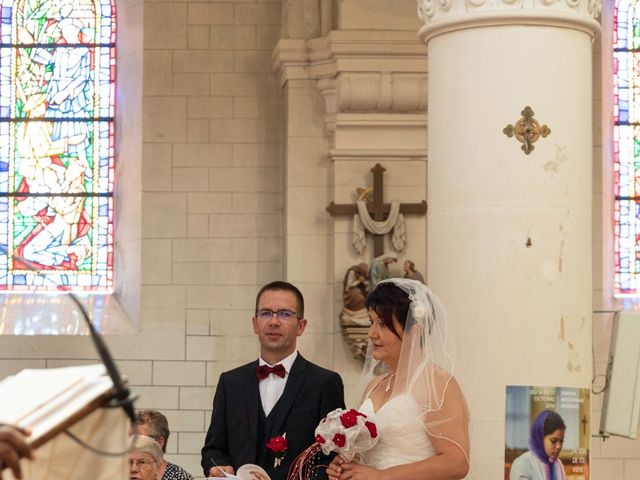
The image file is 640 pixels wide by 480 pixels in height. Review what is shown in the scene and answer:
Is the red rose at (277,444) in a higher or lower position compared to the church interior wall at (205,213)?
lower

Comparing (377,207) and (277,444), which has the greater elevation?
(377,207)

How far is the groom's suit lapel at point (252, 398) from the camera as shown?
17.4 ft

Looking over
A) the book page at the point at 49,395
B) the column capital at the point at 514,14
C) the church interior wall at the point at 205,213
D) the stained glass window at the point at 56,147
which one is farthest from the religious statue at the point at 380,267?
the book page at the point at 49,395

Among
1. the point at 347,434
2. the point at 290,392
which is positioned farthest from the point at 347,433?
the point at 290,392

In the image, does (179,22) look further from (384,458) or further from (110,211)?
(384,458)

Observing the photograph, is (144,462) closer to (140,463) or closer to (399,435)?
(140,463)

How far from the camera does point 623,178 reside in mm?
10750

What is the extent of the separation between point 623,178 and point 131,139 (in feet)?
12.3

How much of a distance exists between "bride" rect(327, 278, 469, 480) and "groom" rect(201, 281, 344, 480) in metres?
0.47

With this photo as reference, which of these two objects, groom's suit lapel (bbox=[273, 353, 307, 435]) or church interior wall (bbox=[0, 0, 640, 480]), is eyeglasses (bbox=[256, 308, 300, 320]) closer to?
groom's suit lapel (bbox=[273, 353, 307, 435])

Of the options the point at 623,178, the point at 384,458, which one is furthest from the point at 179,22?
the point at 384,458

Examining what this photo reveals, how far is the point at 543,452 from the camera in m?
5.68

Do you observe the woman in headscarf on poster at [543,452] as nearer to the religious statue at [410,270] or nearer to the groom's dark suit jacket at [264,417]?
the groom's dark suit jacket at [264,417]

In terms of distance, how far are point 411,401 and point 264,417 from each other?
82cm
